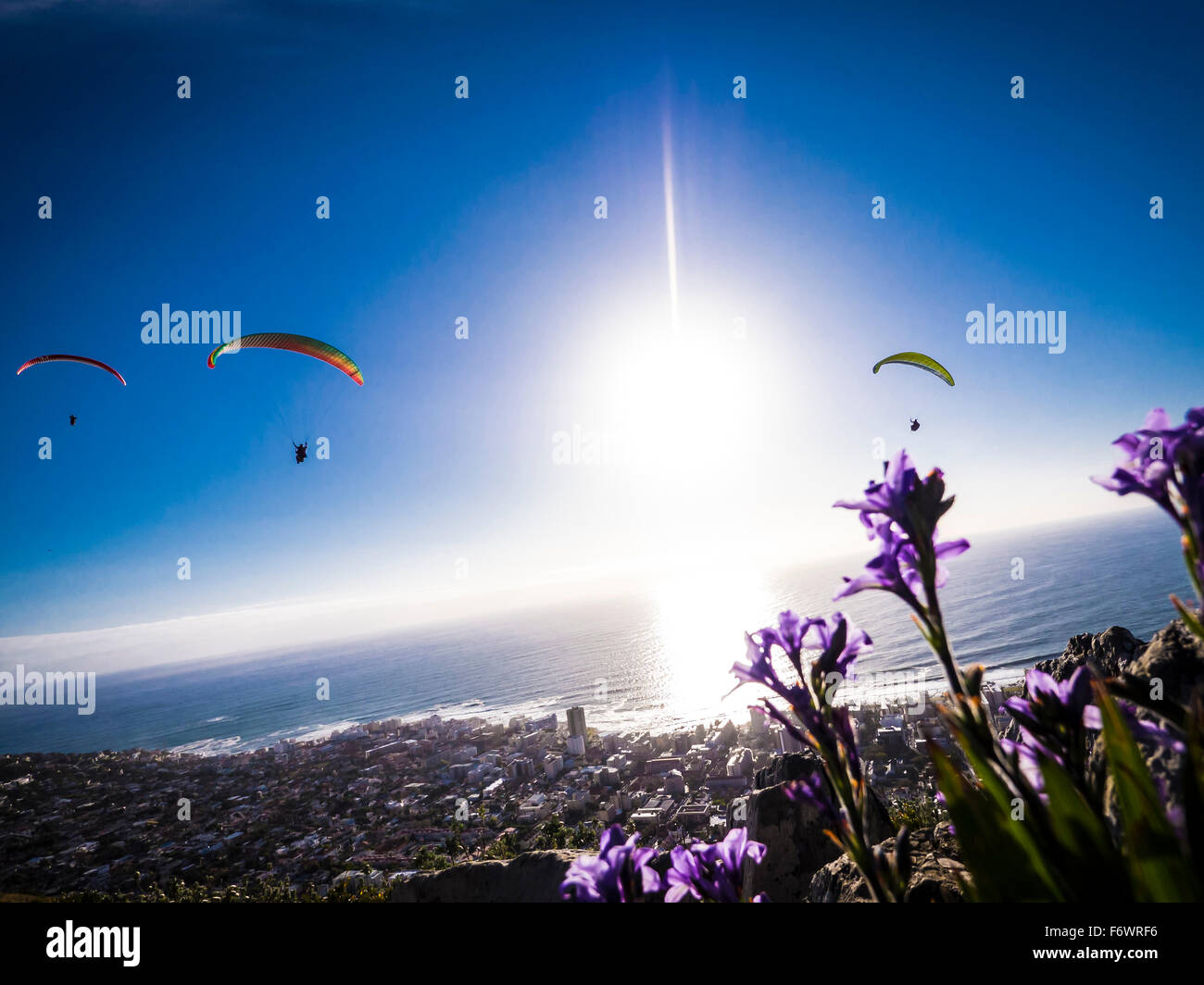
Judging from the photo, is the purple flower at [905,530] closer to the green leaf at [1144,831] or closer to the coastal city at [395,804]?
the green leaf at [1144,831]

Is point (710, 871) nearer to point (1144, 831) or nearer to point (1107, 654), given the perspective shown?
point (1144, 831)

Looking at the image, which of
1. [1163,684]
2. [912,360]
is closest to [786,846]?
[1163,684]

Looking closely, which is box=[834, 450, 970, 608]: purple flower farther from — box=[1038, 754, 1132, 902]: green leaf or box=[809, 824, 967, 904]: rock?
box=[809, 824, 967, 904]: rock

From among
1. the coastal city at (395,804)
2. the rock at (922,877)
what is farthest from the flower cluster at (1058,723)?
the coastal city at (395,804)

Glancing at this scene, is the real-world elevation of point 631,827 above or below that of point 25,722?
above
